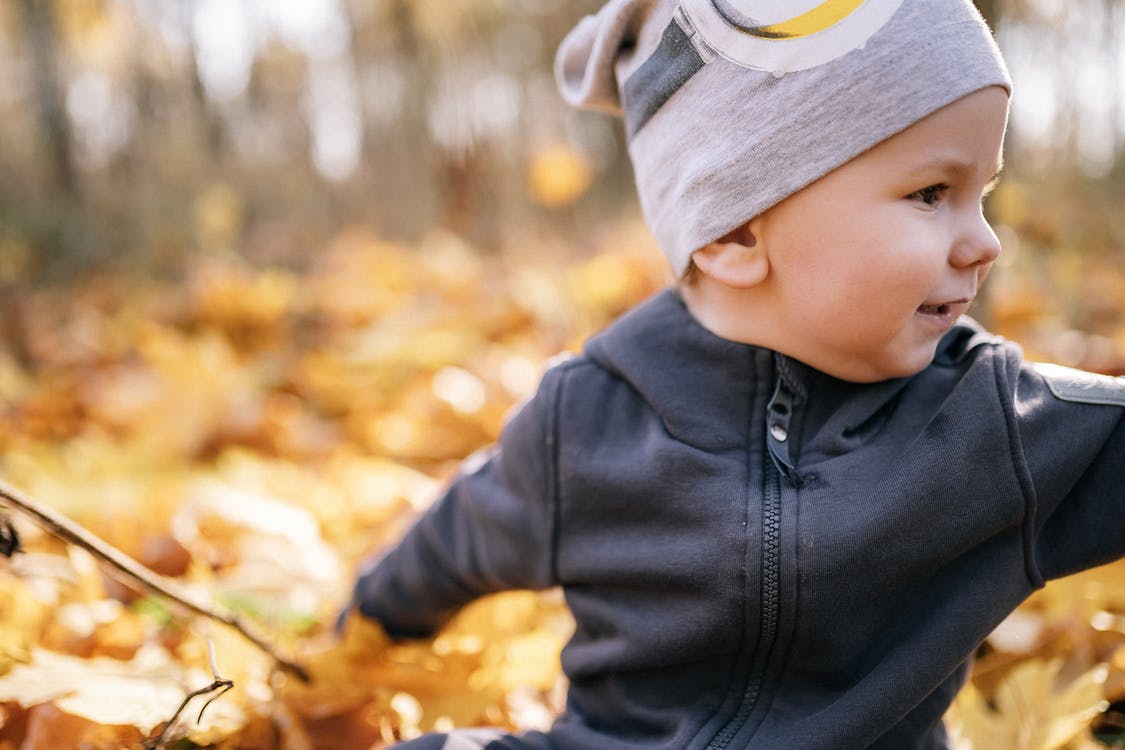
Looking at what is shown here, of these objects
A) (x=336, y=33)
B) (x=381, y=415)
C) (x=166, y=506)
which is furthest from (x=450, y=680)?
(x=336, y=33)

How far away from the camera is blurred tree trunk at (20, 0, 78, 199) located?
7.20 m

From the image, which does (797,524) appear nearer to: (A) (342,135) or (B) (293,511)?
(B) (293,511)

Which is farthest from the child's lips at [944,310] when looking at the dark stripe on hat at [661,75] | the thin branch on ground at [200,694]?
the thin branch on ground at [200,694]

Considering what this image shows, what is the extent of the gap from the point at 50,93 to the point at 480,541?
792cm

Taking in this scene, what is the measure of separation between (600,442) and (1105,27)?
1216cm

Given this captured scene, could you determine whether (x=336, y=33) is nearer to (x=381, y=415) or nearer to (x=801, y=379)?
(x=381, y=415)

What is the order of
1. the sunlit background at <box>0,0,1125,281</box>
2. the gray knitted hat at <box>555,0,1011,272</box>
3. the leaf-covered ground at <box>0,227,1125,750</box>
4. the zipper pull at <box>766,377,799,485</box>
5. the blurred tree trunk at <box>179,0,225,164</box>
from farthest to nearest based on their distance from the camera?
1. the blurred tree trunk at <box>179,0,225,164</box>
2. the sunlit background at <box>0,0,1125,281</box>
3. the leaf-covered ground at <box>0,227,1125,750</box>
4. the zipper pull at <box>766,377,799,485</box>
5. the gray knitted hat at <box>555,0,1011,272</box>

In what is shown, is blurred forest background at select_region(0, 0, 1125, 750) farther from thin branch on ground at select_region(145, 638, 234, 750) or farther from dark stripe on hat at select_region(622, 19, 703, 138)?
dark stripe on hat at select_region(622, 19, 703, 138)

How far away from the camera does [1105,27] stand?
10648 millimetres

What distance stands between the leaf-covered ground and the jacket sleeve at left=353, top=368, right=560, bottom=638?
0.07m

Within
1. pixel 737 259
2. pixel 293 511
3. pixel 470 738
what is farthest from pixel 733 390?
pixel 293 511

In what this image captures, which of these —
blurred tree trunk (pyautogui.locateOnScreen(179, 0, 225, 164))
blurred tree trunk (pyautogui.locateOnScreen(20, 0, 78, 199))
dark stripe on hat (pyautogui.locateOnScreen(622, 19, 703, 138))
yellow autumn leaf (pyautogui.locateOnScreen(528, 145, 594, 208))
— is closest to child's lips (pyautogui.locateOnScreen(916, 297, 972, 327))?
dark stripe on hat (pyautogui.locateOnScreen(622, 19, 703, 138))

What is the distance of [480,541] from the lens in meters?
1.35

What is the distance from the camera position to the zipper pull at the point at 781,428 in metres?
1.06
